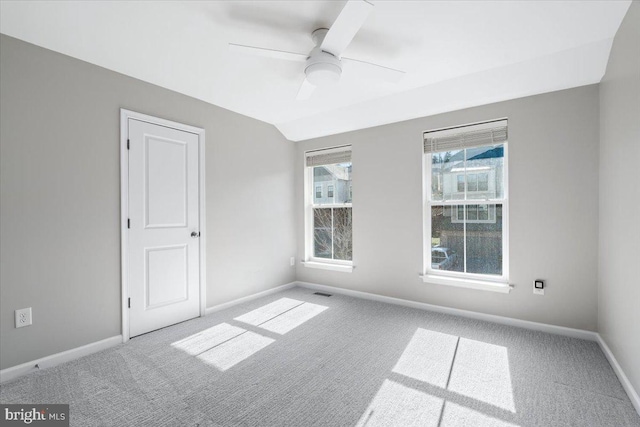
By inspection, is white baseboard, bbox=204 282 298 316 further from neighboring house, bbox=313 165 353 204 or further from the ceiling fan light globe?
the ceiling fan light globe

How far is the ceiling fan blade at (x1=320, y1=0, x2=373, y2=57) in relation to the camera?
5.21 ft

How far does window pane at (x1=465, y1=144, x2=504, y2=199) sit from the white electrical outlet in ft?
13.5

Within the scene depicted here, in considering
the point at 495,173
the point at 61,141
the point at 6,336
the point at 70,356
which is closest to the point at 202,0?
the point at 61,141

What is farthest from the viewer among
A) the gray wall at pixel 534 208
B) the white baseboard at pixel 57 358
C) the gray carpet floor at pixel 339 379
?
the gray wall at pixel 534 208

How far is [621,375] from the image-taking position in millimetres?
2004

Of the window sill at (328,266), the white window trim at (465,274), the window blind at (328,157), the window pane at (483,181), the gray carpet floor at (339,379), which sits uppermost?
the window blind at (328,157)

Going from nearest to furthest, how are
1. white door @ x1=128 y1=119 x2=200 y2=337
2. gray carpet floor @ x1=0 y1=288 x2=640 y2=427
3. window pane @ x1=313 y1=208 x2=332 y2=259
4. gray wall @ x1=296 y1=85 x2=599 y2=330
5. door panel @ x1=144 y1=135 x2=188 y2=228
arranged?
gray carpet floor @ x1=0 y1=288 x2=640 y2=427 → gray wall @ x1=296 y1=85 x2=599 y2=330 → white door @ x1=128 y1=119 x2=200 y2=337 → door panel @ x1=144 y1=135 x2=188 y2=228 → window pane @ x1=313 y1=208 x2=332 y2=259

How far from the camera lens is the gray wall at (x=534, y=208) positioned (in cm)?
267

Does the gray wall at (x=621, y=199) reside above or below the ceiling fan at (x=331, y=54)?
below

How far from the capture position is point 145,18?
2.00 meters

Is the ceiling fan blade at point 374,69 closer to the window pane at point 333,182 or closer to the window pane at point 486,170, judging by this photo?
the window pane at point 486,170

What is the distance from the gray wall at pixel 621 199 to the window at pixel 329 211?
2.59 metres


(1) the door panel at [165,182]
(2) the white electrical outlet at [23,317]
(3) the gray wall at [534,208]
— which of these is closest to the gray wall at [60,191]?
(2) the white electrical outlet at [23,317]

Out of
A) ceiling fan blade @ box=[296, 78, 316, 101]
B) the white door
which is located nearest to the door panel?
the white door
